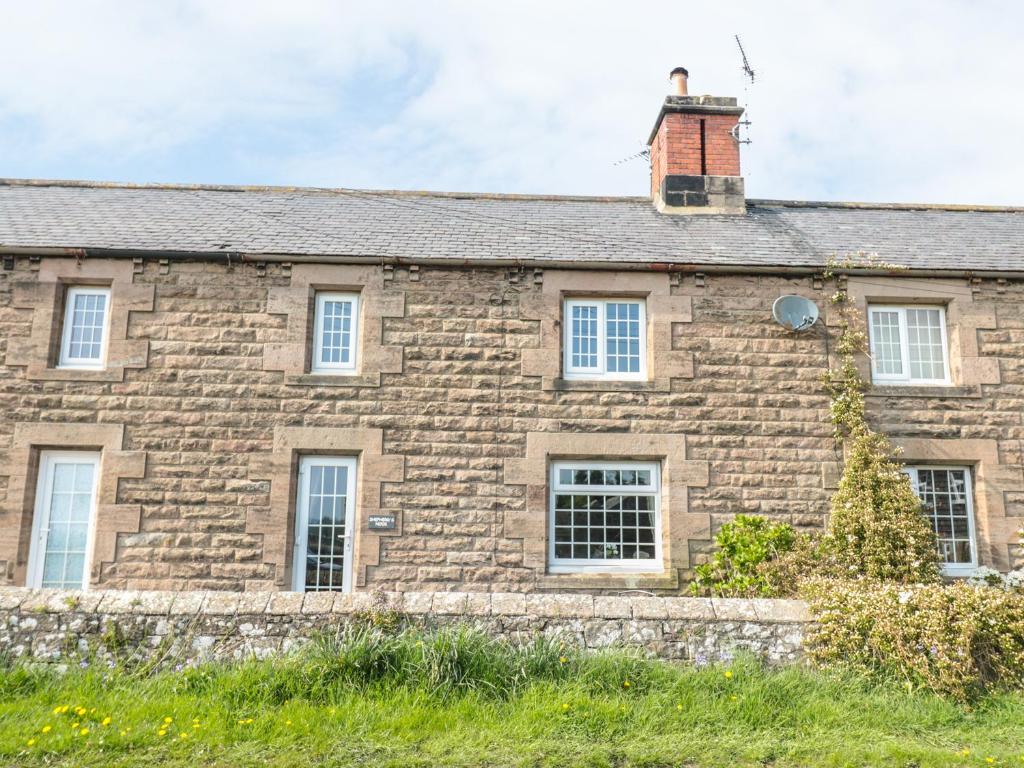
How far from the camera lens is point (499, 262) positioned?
458 inches

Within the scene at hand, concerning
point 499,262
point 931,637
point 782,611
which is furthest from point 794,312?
point 931,637

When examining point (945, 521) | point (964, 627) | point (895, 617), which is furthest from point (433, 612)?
point (945, 521)

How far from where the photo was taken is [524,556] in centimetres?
1077

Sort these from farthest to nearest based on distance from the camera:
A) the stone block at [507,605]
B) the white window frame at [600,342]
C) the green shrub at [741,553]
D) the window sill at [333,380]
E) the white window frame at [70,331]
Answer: the white window frame at [600,342] → the white window frame at [70,331] → the window sill at [333,380] → the green shrub at [741,553] → the stone block at [507,605]

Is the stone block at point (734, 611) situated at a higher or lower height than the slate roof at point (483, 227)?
lower

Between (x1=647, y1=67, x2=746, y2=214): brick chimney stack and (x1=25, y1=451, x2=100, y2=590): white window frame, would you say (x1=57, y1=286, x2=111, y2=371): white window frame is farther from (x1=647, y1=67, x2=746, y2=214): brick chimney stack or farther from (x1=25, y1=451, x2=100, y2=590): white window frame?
(x1=647, y1=67, x2=746, y2=214): brick chimney stack

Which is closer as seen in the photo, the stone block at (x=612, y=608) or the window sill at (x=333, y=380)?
the stone block at (x=612, y=608)

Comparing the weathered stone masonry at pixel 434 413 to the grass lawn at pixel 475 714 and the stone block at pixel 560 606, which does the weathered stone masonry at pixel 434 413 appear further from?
the grass lawn at pixel 475 714

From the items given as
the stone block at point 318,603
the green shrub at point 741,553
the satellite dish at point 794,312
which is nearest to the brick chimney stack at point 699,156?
the satellite dish at point 794,312

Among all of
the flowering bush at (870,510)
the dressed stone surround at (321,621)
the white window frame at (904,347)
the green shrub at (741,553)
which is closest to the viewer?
the dressed stone surround at (321,621)

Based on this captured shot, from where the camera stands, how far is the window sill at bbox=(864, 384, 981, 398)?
11469mm

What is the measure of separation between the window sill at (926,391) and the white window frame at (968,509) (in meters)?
0.92

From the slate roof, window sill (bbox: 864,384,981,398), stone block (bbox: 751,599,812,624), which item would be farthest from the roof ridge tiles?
stone block (bbox: 751,599,812,624)

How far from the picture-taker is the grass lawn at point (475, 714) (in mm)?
5723
